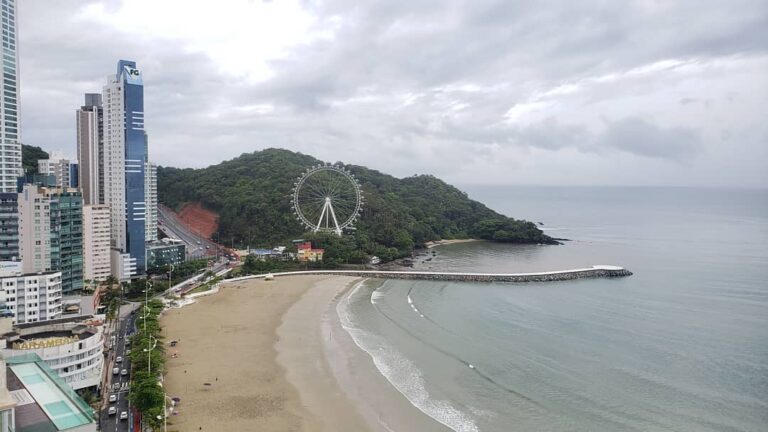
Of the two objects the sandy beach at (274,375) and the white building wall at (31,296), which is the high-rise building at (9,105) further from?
the sandy beach at (274,375)

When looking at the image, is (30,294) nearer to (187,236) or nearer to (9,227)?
(9,227)

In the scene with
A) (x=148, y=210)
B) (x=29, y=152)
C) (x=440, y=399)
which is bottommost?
(x=440, y=399)

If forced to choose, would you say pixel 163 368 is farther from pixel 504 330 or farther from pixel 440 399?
pixel 504 330

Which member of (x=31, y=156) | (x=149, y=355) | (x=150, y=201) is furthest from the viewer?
(x=31, y=156)

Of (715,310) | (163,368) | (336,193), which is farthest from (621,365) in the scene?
(336,193)

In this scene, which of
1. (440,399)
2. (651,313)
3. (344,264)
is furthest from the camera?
(344,264)

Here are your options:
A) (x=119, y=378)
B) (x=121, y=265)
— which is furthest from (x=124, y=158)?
(x=119, y=378)

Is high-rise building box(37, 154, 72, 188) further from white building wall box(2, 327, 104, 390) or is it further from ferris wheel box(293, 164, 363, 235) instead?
white building wall box(2, 327, 104, 390)

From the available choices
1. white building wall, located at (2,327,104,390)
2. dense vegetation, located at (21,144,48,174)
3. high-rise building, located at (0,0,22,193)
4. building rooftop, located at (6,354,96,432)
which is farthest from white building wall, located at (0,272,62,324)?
dense vegetation, located at (21,144,48,174)
